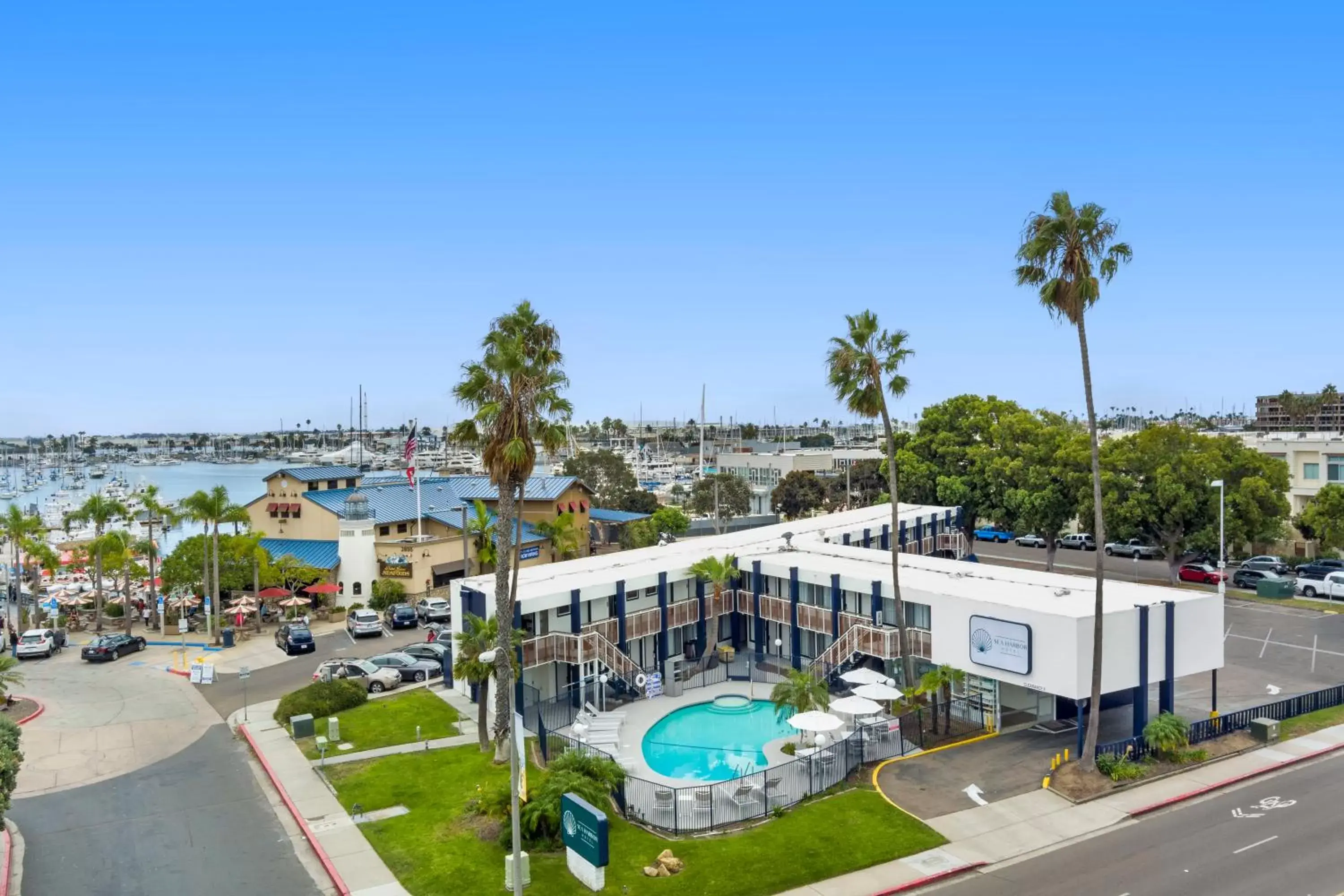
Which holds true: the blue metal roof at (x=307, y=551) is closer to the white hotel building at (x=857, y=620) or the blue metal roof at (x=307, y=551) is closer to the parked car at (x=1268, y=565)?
the white hotel building at (x=857, y=620)

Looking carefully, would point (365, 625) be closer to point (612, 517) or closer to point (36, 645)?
point (36, 645)

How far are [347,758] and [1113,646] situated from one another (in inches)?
1017

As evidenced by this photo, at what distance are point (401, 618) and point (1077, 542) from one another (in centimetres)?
5696

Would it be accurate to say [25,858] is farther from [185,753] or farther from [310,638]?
[310,638]

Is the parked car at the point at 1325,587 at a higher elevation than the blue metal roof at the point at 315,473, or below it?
below

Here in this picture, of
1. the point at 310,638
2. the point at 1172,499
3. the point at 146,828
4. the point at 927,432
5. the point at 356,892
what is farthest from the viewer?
the point at 927,432

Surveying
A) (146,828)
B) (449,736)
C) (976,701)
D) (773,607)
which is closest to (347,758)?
(449,736)

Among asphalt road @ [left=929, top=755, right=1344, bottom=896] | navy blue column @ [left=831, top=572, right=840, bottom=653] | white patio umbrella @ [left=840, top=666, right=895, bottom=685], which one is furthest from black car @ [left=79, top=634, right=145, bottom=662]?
asphalt road @ [left=929, top=755, right=1344, bottom=896]

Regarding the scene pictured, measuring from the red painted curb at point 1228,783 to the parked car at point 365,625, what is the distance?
40.1 meters

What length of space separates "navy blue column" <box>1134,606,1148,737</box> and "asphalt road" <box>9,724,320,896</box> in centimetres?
2572

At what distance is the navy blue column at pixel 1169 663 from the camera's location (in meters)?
31.0

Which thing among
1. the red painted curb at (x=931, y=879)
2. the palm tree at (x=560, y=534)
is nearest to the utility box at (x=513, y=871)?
the red painted curb at (x=931, y=879)

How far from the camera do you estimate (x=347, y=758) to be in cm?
3128

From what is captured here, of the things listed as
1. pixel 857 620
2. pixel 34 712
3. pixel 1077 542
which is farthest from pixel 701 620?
pixel 1077 542
